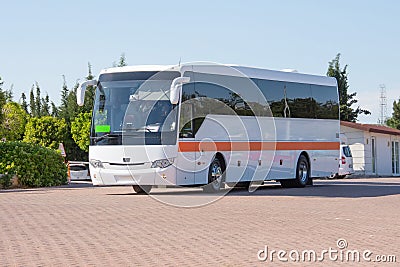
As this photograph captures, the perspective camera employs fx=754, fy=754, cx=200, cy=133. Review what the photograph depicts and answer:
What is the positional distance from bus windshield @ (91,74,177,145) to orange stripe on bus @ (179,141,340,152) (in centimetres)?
83

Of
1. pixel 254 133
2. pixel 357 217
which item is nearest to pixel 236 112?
pixel 254 133

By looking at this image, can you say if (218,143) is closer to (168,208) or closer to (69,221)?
(168,208)

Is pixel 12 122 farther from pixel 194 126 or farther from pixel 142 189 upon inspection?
pixel 194 126

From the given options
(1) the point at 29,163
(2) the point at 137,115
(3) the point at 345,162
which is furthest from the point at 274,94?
(3) the point at 345,162

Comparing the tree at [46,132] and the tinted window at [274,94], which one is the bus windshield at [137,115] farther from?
the tree at [46,132]

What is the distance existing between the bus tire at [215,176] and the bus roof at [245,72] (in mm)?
2727

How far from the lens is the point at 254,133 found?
Result: 23.7 meters

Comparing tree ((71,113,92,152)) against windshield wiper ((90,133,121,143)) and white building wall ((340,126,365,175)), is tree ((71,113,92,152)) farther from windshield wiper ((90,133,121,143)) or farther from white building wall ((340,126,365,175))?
windshield wiper ((90,133,121,143))

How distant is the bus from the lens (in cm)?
2073

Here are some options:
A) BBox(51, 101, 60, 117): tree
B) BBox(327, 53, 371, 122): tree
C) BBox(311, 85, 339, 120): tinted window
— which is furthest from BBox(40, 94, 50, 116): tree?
BBox(311, 85, 339, 120): tinted window

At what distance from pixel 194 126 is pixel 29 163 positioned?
1065 cm

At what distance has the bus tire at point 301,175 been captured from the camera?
87.5ft

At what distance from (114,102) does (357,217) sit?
8455mm

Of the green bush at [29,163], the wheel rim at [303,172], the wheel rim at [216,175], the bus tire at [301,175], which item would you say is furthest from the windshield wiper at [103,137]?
the green bush at [29,163]
